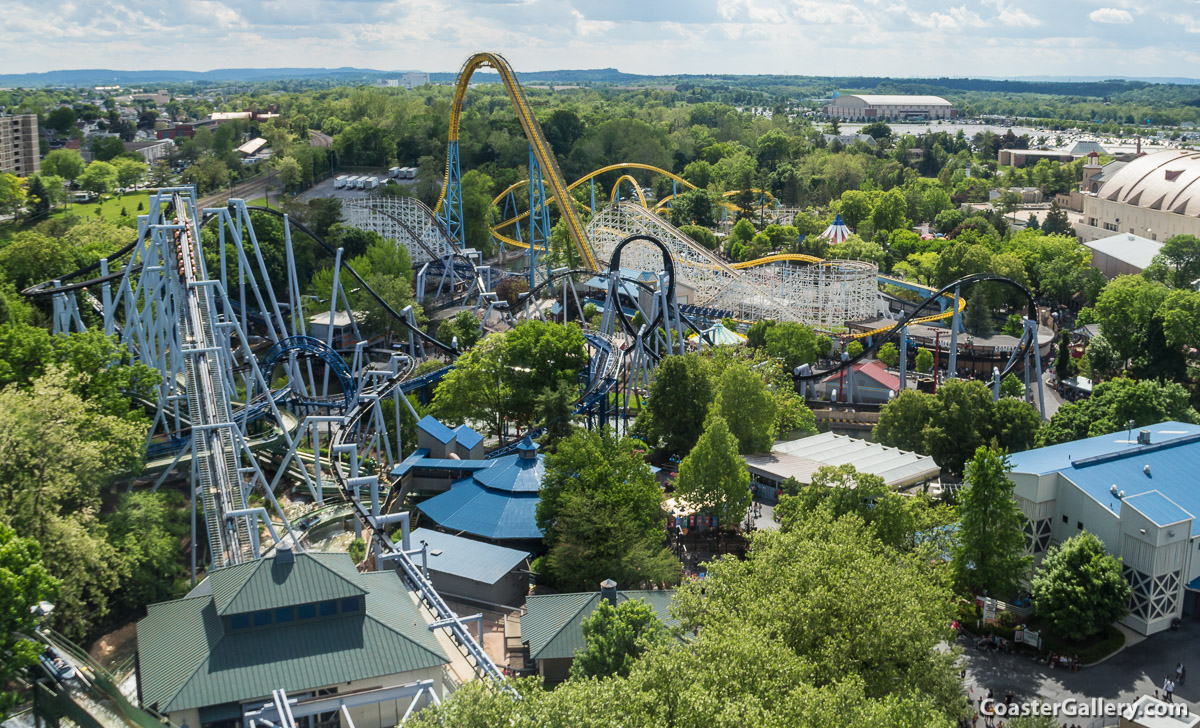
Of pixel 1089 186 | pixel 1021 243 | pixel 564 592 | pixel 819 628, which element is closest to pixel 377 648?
pixel 564 592

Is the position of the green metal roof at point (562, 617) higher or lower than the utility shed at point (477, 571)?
higher

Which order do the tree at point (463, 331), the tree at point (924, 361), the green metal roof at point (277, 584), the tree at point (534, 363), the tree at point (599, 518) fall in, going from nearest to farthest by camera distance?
the green metal roof at point (277, 584) < the tree at point (599, 518) < the tree at point (534, 363) < the tree at point (463, 331) < the tree at point (924, 361)

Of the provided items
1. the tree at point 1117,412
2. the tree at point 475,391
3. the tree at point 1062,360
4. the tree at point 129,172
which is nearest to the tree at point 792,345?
the tree at point 1062,360

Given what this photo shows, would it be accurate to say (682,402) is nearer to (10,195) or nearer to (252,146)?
(10,195)

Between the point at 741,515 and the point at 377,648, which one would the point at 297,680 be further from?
the point at 741,515

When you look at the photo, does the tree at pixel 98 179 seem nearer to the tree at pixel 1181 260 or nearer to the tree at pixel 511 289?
the tree at pixel 511 289

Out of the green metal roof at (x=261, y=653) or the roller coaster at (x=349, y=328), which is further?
the roller coaster at (x=349, y=328)

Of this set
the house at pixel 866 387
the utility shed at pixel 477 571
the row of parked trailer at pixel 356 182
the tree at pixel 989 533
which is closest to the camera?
the tree at pixel 989 533
